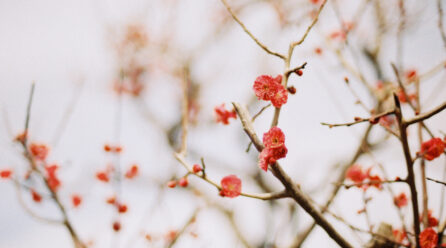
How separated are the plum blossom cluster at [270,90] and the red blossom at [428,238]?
1152mm

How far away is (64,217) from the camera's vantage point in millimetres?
2338

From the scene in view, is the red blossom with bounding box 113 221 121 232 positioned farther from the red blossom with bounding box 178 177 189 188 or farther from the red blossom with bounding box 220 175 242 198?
the red blossom with bounding box 220 175 242 198

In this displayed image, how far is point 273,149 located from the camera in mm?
1442

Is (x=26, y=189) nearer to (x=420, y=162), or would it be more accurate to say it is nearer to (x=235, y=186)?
(x=235, y=186)

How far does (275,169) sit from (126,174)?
2.05 meters

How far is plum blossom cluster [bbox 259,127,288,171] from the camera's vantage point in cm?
144

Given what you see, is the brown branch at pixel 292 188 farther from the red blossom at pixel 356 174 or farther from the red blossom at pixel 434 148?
the red blossom at pixel 356 174

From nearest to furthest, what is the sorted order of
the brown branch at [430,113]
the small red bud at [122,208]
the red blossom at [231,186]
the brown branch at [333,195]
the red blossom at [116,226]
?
1. the brown branch at [430,113]
2. the red blossom at [231,186]
3. the brown branch at [333,195]
4. the red blossom at [116,226]
5. the small red bud at [122,208]

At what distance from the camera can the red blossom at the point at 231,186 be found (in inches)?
64.7

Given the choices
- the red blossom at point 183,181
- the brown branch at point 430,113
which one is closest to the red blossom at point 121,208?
the red blossom at point 183,181

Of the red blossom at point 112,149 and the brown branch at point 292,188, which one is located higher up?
the red blossom at point 112,149

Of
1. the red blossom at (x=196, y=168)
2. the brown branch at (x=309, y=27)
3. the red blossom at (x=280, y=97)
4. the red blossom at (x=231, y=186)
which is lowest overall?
the red blossom at (x=231, y=186)

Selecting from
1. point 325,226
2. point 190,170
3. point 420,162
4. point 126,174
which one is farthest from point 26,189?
point 420,162

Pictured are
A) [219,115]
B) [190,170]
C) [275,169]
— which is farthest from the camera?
[219,115]
